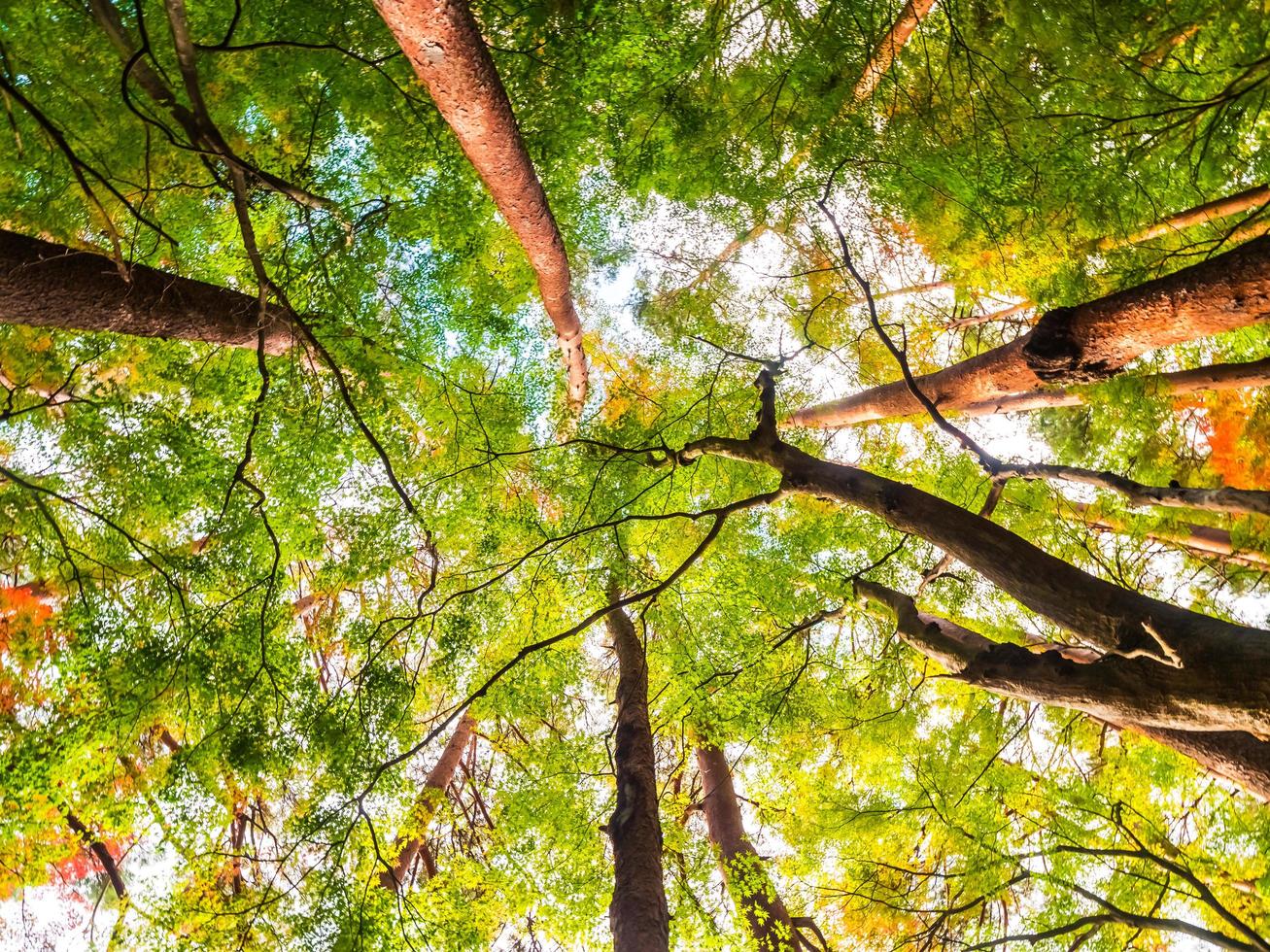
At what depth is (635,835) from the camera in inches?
205

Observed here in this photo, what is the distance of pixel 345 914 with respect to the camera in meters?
4.38

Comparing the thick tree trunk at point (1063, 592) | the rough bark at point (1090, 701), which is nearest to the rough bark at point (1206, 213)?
the thick tree trunk at point (1063, 592)

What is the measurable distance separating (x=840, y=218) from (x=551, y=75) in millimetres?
3104

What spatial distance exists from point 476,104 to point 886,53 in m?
3.96

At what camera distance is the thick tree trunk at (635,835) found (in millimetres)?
4648

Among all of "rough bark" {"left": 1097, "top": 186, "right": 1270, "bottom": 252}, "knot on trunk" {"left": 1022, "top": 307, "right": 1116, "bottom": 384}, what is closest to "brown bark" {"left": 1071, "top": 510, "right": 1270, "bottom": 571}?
"rough bark" {"left": 1097, "top": 186, "right": 1270, "bottom": 252}

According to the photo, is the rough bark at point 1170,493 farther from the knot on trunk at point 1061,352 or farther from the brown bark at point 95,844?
the brown bark at point 95,844

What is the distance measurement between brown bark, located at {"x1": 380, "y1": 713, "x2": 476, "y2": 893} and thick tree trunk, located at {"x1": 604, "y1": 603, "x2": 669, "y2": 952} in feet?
5.63

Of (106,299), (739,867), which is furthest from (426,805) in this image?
(106,299)

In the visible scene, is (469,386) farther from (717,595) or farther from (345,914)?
(345,914)

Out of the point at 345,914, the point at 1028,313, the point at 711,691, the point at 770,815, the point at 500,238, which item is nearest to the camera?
the point at 345,914

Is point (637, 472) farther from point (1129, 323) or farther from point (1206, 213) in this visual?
point (1206, 213)

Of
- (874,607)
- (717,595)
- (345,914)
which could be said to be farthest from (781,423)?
(345,914)

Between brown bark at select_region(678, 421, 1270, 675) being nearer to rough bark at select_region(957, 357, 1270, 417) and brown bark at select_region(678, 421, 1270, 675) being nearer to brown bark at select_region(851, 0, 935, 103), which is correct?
rough bark at select_region(957, 357, 1270, 417)
